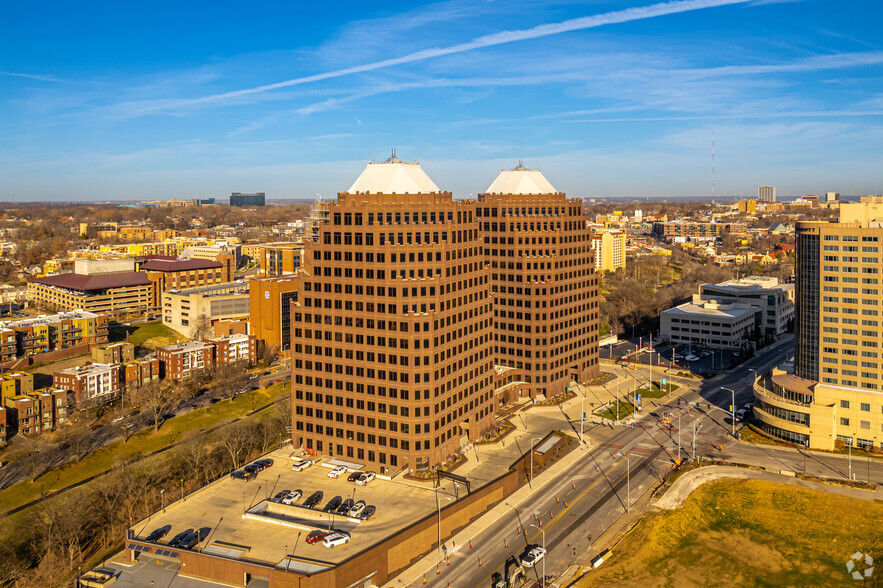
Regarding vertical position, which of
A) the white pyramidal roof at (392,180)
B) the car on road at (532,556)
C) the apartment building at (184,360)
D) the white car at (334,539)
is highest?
the white pyramidal roof at (392,180)

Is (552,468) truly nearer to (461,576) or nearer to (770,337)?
(461,576)

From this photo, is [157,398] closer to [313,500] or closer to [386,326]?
[386,326]

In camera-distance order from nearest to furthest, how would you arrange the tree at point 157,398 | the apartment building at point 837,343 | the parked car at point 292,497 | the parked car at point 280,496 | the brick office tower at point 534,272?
the parked car at point 292,497, the parked car at point 280,496, the apartment building at point 837,343, the tree at point 157,398, the brick office tower at point 534,272

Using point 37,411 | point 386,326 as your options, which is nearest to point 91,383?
point 37,411

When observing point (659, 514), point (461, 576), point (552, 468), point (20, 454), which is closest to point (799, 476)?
point (659, 514)

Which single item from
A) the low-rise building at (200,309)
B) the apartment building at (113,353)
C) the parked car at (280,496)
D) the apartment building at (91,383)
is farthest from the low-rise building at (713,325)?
the apartment building at (113,353)

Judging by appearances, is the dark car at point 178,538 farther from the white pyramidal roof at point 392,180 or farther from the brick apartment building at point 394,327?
the white pyramidal roof at point 392,180

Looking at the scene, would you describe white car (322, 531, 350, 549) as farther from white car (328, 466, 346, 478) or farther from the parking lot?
white car (328, 466, 346, 478)
